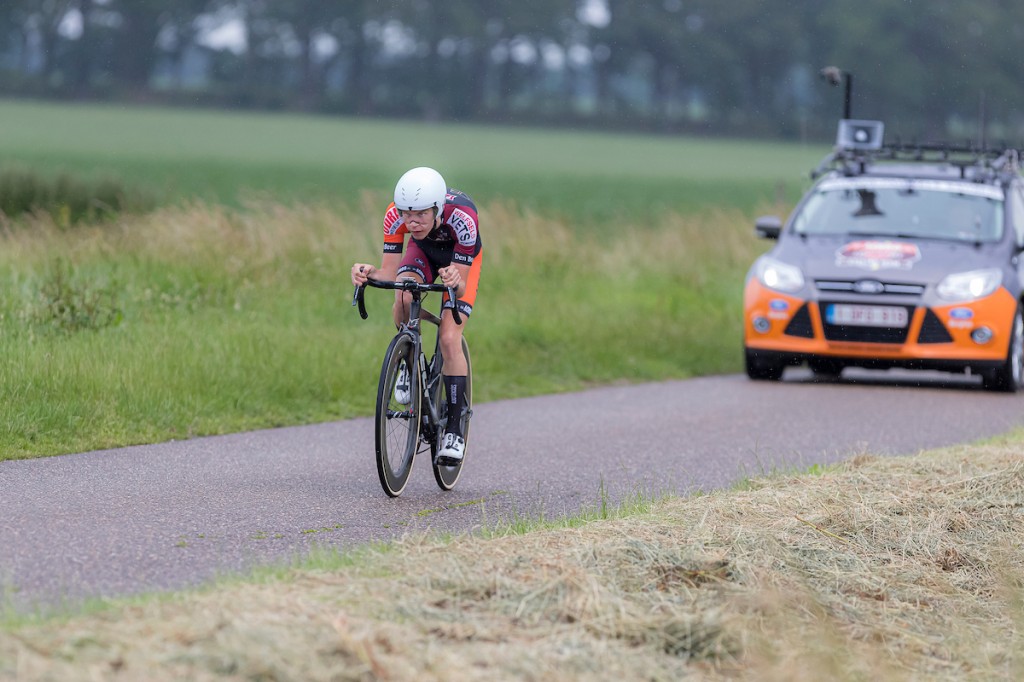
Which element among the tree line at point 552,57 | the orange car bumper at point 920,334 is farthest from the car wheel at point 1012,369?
the tree line at point 552,57

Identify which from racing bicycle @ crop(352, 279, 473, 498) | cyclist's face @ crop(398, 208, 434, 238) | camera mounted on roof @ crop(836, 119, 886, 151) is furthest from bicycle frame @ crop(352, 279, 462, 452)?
camera mounted on roof @ crop(836, 119, 886, 151)

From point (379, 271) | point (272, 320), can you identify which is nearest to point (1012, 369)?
point (272, 320)

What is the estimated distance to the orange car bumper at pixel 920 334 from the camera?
14.1m

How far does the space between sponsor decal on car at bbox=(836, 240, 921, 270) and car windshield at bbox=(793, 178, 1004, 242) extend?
349 millimetres

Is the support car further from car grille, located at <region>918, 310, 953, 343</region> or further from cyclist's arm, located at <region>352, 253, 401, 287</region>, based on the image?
cyclist's arm, located at <region>352, 253, 401, 287</region>

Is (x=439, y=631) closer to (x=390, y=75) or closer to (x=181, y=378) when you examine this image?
(x=181, y=378)

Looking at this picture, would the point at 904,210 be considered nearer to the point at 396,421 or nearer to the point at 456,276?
the point at 456,276

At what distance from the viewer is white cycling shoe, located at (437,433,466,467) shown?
8.56 m

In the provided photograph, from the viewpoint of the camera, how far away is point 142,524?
735 centimetres

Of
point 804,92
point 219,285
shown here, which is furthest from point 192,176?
point 804,92

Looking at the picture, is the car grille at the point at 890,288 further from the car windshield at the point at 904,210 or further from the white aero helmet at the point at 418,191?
the white aero helmet at the point at 418,191

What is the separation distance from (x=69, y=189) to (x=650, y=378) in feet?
41.6

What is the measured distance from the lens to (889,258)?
47.4ft

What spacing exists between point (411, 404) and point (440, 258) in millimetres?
832
